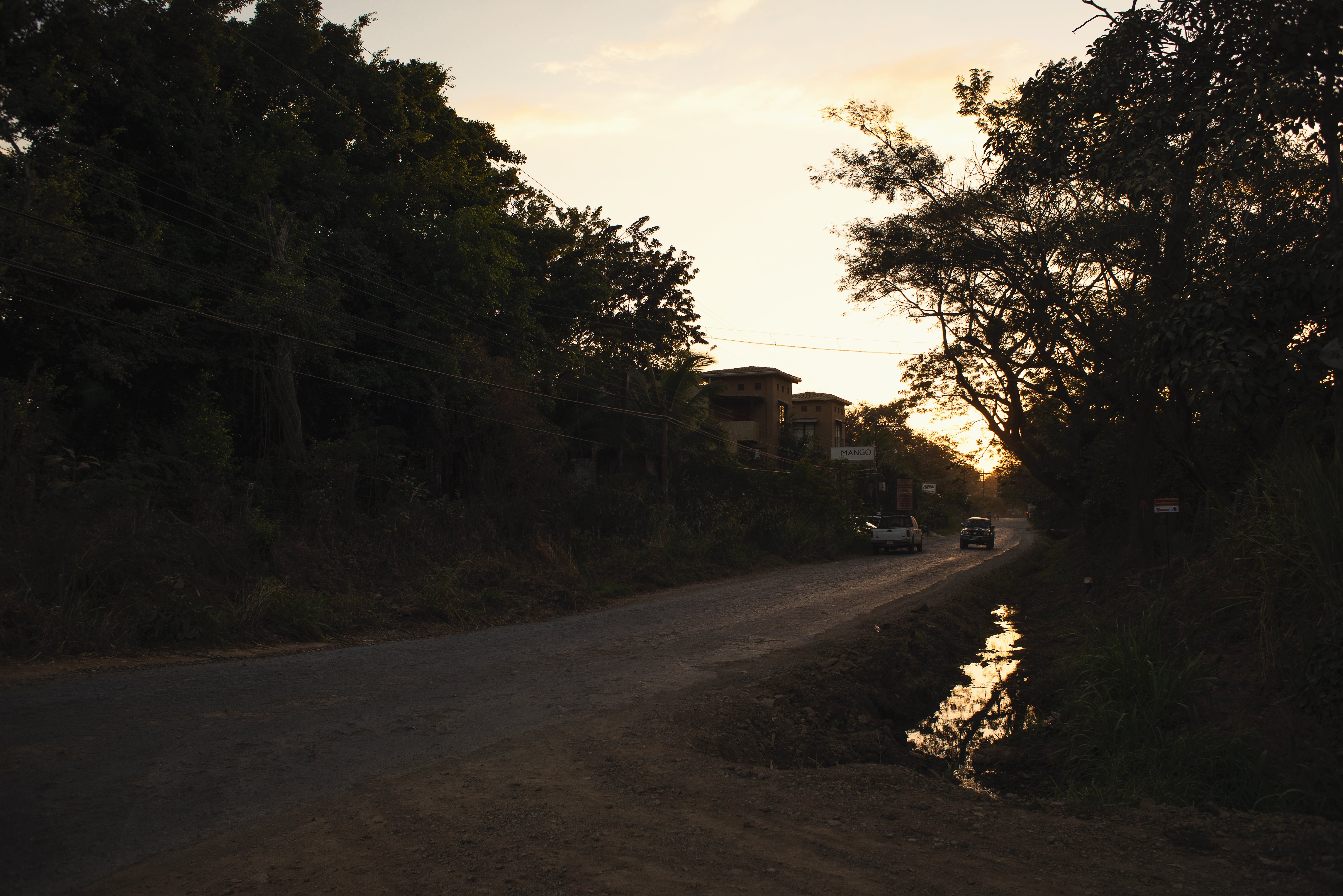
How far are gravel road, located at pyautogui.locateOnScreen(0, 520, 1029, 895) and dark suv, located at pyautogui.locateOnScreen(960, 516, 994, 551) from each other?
34597mm

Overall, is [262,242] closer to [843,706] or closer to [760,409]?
[843,706]

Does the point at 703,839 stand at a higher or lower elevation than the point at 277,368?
lower

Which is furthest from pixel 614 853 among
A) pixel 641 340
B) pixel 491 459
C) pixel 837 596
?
pixel 641 340

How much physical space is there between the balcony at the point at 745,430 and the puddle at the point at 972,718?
44.6 metres

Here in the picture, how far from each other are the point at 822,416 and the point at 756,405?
2778cm

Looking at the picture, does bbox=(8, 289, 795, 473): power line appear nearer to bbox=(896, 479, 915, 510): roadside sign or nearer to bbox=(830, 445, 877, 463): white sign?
bbox=(830, 445, 877, 463): white sign

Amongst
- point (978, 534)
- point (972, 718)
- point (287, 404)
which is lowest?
point (972, 718)

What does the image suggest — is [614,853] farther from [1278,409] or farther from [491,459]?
[491,459]

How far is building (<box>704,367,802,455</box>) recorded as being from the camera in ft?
194

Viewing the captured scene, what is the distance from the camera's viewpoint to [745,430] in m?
59.7

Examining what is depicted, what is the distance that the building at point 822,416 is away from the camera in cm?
8256

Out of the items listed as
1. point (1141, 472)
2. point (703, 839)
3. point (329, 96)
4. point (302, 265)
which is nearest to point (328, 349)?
point (302, 265)

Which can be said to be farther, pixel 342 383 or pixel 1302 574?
pixel 342 383

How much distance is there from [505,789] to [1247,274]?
705 centimetres
